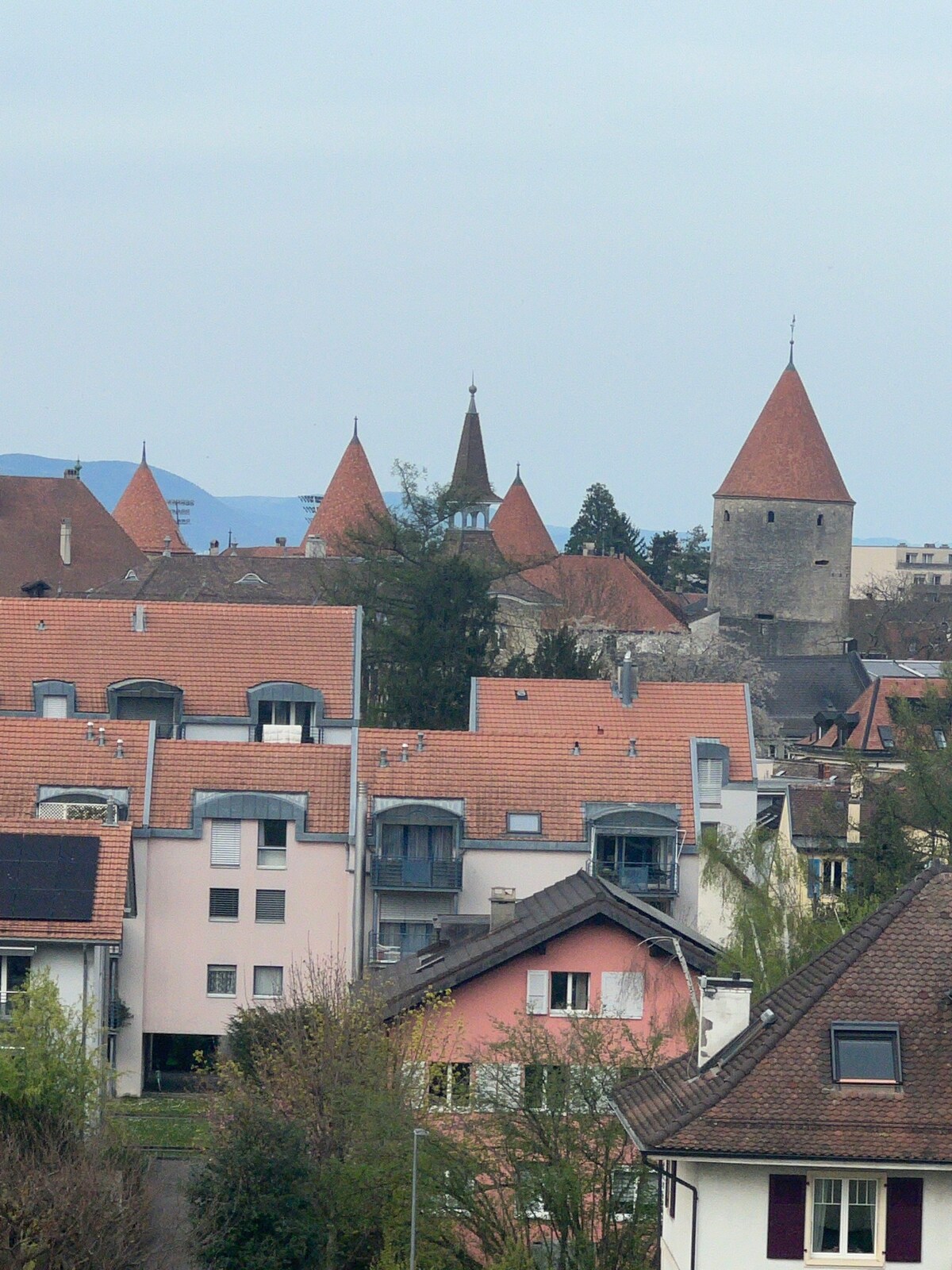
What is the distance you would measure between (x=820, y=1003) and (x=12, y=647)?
31367mm

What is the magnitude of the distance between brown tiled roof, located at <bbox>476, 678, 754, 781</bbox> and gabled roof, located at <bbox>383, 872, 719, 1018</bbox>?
47.1ft

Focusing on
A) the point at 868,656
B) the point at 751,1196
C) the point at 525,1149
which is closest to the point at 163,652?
the point at 525,1149

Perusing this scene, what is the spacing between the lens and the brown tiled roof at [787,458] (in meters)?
104

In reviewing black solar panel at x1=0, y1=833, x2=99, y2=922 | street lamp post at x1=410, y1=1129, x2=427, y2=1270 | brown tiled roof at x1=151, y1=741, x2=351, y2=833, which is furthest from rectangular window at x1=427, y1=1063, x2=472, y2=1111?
brown tiled roof at x1=151, y1=741, x2=351, y2=833

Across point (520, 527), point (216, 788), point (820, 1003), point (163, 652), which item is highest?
point (520, 527)

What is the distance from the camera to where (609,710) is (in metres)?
47.8

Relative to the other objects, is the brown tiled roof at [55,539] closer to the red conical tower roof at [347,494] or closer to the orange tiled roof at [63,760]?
the red conical tower roof at [347,494]

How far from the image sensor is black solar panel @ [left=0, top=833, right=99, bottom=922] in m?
32.4

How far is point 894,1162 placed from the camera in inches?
698

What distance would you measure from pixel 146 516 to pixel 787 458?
41.1 m

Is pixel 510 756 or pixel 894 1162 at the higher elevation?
pixel 510 756

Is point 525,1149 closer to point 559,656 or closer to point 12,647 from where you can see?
point 12,647

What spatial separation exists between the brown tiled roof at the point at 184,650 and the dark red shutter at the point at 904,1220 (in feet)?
97.5

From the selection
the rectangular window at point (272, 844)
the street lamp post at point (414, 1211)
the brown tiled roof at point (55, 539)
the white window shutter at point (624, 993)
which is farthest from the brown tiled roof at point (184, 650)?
the brown tiled roof at point (55, 539)
